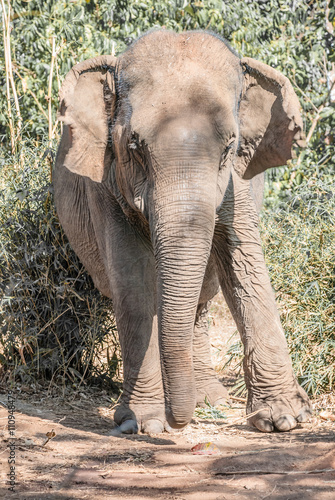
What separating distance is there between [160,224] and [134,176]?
48 cm

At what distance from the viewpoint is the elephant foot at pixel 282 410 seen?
4.69 metres

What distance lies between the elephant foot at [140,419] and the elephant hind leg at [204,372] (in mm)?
830

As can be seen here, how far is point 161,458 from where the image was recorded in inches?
161

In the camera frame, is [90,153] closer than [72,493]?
No

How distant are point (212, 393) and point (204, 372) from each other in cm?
21

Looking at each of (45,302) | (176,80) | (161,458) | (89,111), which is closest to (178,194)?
(176,80)

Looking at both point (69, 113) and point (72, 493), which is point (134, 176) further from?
point (72, 493)

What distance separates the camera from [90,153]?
462 centimetres

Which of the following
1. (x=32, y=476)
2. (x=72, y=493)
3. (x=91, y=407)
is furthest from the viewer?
(x=91, y=407)

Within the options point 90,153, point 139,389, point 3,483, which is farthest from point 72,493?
point 90,153

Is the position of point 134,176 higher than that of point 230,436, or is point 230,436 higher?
point 134,176

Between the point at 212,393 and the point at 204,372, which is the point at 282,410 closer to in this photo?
the point at 212,393

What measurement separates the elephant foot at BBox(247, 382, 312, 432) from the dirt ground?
7cm

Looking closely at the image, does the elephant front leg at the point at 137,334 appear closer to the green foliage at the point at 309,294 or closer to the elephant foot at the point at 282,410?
the elephant foot at the point at 282,410
